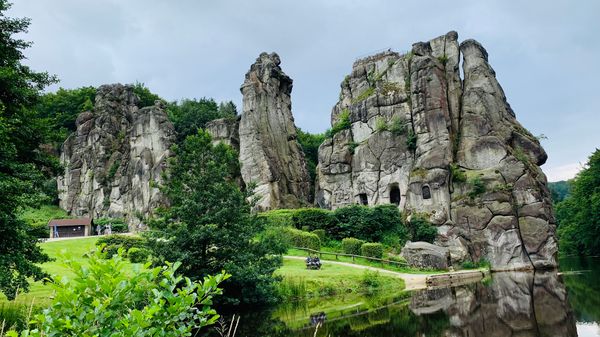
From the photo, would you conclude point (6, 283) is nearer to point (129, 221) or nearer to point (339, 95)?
point (129, 221)

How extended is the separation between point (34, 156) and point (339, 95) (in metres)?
45.2

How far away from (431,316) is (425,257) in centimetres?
1666

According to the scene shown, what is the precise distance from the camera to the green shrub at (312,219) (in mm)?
38281

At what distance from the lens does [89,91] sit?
245 ft

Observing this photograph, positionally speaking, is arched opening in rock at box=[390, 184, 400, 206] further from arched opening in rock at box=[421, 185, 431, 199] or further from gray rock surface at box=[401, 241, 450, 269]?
gray rock surface at box=[401, 241, 450, 269]

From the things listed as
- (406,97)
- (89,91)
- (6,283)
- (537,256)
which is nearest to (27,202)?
(6,283)

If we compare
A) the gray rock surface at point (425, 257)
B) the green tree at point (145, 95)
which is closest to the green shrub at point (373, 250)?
the gray rock surface at point (425, 257)

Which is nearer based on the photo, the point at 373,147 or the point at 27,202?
the point at 27,202

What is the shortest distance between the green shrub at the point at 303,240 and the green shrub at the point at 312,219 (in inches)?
156

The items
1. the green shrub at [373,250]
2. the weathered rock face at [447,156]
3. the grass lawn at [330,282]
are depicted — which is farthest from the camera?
the weathered rock face at [447,156]

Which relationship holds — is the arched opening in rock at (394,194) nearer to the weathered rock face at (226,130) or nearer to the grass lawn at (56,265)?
the weathered rock face at (226,130)

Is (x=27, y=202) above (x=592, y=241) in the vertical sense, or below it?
above

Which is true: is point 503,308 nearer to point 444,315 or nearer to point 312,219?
point 444,315

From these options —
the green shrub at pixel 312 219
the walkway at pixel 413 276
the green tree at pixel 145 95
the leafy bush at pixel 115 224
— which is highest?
the green tree at pixel 145 95
